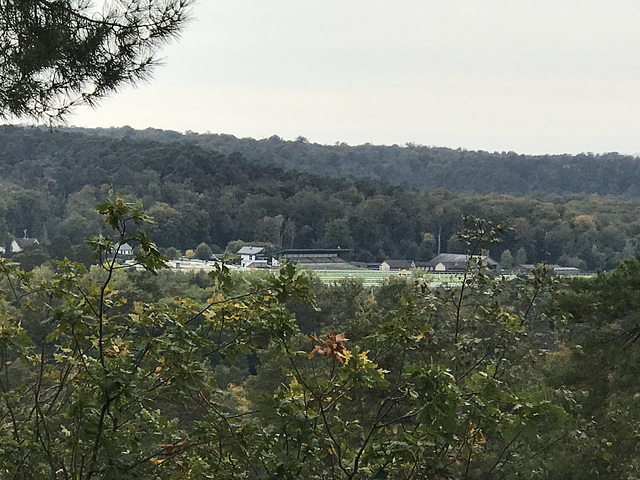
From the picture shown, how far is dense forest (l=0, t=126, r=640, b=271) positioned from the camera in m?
49.0

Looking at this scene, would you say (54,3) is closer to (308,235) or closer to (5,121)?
(5,121)

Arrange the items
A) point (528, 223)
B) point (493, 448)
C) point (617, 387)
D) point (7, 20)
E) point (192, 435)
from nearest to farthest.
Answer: point (192, 435), point (7, 20), point (617, 387), point (493, 448), point (528, 223)

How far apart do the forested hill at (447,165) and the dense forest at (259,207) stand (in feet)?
38.8

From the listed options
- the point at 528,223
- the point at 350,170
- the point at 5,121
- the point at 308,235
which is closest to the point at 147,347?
the point at 5,121

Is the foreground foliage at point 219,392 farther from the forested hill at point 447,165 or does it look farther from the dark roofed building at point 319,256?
the forested hill at point 447,165

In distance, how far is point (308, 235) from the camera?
5584cm

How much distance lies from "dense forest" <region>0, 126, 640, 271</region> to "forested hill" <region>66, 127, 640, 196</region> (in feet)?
38.8

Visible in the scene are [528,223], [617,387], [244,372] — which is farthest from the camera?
[528,223]

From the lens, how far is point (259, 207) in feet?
182

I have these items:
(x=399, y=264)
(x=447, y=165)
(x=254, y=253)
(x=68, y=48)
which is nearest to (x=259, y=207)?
(x=254, y=253)

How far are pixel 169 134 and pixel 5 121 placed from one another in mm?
74046

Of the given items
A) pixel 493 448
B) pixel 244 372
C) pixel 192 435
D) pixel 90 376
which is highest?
pixel 90 376

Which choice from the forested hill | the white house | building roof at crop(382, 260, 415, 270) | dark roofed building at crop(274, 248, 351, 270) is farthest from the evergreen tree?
the forested hill

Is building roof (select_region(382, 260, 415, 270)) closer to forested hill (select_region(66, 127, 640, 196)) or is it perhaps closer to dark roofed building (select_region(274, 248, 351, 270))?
dark roofed building (select_region(274, 248, 351, 270))
